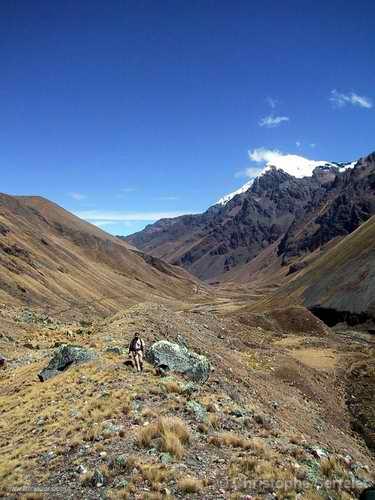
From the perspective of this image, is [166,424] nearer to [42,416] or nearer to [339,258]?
[42,416]

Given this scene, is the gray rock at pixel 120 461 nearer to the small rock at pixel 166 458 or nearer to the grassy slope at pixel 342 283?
the small rock at pixel 166 458

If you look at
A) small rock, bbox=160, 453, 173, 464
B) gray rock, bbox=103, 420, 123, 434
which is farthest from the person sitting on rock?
small rock, bbox=160, 453, 173, 464

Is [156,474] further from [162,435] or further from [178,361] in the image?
[178,361]

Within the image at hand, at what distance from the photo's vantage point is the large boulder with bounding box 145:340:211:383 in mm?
24312

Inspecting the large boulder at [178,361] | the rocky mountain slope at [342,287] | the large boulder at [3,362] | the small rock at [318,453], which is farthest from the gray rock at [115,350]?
the rocky mountain slope at [342,287]

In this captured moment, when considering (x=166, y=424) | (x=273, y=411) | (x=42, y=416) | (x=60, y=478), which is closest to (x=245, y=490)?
(x=166, y=424)

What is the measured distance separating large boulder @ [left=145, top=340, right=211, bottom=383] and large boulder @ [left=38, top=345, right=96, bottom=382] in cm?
341

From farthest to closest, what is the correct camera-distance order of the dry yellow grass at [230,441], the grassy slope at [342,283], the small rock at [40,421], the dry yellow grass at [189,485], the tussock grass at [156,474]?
the grassy slope at [342,283], the small rock at [40,421], the dry yellow grass at [230,441], the tussock grass at [156,474], the dry yellow grass at [189,485]

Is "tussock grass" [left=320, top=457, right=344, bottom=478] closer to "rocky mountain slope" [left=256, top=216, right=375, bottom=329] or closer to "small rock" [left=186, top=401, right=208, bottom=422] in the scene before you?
"small rock" [left=186, top=401, right=208, bottom=422]

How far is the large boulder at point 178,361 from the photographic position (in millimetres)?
24312

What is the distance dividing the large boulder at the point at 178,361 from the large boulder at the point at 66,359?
11.2 feet

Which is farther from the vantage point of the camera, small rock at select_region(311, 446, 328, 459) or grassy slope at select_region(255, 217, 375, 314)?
grassy slope at select_region(255, 217, 375, 314)

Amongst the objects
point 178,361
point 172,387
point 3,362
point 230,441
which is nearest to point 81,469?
point 230,441

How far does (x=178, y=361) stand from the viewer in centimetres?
2475
